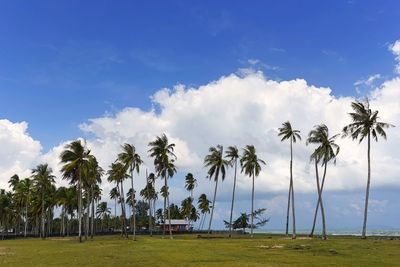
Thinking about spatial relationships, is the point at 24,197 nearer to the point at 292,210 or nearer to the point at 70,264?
the point at 292,210

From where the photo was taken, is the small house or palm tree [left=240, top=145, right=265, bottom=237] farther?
the small house

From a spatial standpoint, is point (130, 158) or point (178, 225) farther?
point (178, 225)

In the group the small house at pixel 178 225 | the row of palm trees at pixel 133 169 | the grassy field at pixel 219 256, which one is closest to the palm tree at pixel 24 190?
the row of palm trees at pixel 133 169

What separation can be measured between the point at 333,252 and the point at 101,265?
72.7 feet

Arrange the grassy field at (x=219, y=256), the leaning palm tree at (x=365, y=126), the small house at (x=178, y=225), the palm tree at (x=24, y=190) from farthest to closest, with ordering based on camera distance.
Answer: the small house at (x=178, y=225)
the palm tree at (x=24, y=190)
the leaning palm tree at (x=365, y=126)
the grassy field at (x=219, y=256)

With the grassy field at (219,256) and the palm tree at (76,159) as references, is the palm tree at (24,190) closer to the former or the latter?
the palm tree at (76,159)

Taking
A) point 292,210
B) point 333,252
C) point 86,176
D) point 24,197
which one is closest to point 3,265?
point 333,252

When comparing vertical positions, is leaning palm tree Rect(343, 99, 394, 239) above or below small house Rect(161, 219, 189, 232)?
above

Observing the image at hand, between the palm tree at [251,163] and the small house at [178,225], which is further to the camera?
the small house at [178,225]

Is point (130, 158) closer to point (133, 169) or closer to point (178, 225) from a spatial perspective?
point (133, 169)

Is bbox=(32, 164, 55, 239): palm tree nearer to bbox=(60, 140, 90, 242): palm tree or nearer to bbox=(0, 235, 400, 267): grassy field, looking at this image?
bbox=(60, 140, 90, 242): palm tree

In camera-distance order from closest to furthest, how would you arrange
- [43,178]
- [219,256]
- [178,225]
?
[219,256] → [43,178] → [178,225]

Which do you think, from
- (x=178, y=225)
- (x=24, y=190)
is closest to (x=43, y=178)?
(x=24, y=190)

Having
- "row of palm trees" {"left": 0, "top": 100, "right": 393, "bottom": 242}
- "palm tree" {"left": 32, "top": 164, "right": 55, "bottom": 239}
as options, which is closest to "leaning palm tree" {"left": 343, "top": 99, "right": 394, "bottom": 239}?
"row of palm trees" {"left": 0, "top": 100, "right": 393, "bottom": 242}
